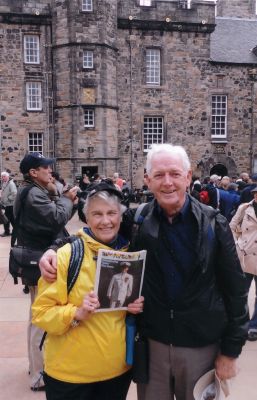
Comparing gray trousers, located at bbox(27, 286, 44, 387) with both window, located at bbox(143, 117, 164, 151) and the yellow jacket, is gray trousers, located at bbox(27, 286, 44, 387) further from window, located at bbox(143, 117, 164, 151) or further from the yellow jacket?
window, located at bbox(143, 117, 164, 151)

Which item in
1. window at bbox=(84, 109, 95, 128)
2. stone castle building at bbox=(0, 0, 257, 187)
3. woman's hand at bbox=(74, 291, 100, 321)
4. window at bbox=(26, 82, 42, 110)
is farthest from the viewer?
window at bbox=(26, 82, 42, 110)

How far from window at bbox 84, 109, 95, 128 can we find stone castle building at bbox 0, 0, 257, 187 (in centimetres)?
5

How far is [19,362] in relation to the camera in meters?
4.57

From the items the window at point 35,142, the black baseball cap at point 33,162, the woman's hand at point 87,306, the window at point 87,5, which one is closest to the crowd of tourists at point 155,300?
the woman's hand at point 87,306

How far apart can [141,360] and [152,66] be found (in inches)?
981

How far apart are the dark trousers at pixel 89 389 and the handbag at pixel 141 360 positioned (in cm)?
9

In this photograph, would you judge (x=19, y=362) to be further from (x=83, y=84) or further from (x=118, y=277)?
(x=83, y=84)

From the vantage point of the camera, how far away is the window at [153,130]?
26.3 meters

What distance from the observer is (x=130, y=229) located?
2664 mm

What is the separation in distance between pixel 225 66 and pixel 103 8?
7.94m

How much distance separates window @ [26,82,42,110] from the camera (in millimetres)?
24719

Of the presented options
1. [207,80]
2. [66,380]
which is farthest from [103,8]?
[66,380]

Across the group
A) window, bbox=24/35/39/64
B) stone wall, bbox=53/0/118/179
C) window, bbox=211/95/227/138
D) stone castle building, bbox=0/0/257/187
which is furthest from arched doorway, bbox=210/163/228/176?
window, bbox=24/35/39/64

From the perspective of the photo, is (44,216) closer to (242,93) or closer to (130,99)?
(130,99)
